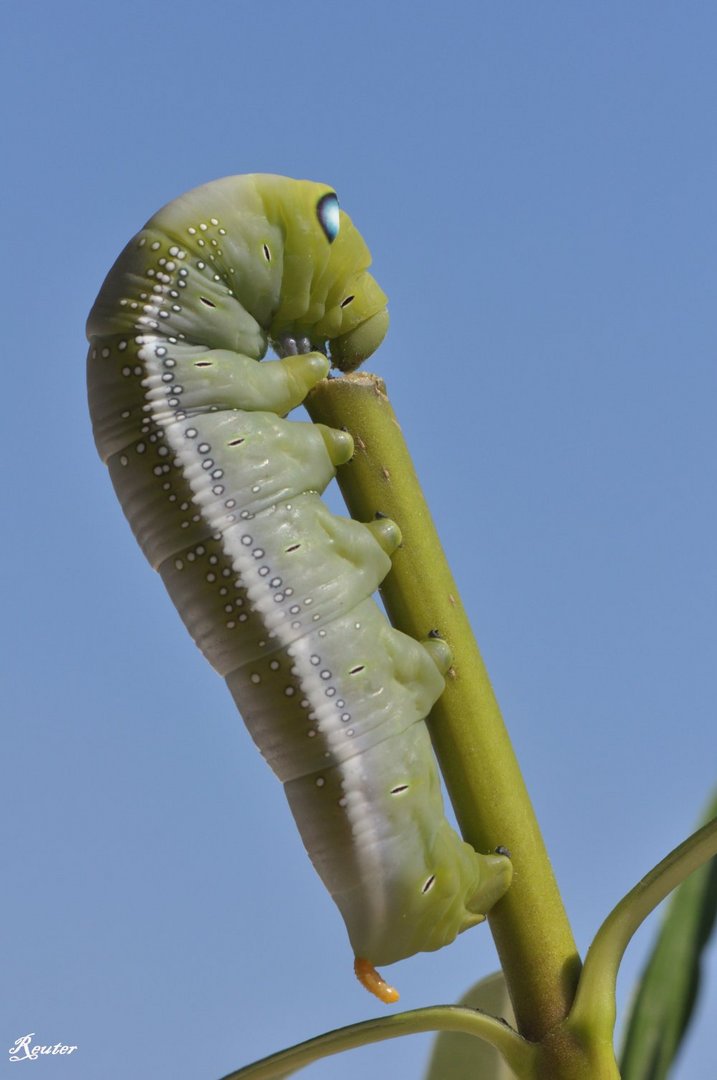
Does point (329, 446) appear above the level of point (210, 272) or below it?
below

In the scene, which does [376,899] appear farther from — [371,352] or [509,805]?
[371,352]

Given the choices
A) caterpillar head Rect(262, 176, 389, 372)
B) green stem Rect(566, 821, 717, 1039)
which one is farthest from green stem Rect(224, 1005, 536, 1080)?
caterpillar head Rect(262, 176, 389, 372)

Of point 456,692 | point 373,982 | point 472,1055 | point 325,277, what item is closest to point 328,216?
point 325,277

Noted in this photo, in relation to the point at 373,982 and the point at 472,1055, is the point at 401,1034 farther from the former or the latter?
the point at 472,1055

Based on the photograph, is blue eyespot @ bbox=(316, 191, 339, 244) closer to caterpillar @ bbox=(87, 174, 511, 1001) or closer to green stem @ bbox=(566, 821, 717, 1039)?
caterpillar @ bbox=(87, 174, 511, 1001)

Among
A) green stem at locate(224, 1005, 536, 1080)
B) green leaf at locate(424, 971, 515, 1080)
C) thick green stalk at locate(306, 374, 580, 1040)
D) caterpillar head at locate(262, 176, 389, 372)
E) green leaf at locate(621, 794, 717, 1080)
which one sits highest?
caterpillar head at locate(262, 176, 389, 372)

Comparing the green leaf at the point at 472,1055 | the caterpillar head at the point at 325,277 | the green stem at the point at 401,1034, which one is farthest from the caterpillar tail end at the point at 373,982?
the caterpillar head at the point at 325,277

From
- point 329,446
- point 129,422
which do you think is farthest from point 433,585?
point 129,422

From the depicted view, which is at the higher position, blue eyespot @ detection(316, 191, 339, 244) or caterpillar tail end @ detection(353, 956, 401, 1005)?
blue eyespot @ detection(316, 191, 339, 244)
